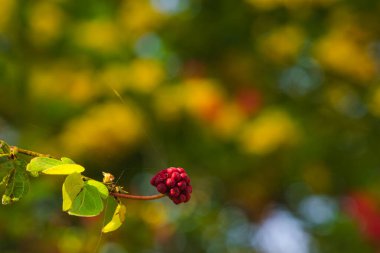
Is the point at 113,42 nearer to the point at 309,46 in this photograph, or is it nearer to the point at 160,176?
the point at 309,46

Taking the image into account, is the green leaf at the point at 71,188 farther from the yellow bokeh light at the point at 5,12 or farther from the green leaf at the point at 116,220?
the yellow bokeh light at the point at 5,12

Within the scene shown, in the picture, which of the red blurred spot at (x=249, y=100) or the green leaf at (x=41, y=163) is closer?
the green leaf at (x=41, y=163)

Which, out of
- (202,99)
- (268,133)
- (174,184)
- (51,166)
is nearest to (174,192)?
(174,184)

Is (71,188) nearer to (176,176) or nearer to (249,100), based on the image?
(176,176)

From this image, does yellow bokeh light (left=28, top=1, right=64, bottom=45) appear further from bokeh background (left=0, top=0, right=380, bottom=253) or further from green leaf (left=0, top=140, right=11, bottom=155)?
green leaf (left=0, top=140, right=11, bottom=155)

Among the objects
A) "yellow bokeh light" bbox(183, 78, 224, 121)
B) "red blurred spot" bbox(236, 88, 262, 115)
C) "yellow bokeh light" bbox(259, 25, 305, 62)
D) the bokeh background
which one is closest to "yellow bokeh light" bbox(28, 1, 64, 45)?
the bokeh background

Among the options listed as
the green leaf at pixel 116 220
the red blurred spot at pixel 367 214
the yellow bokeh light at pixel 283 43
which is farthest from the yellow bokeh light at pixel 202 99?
the green leaf at pixel 116 220
